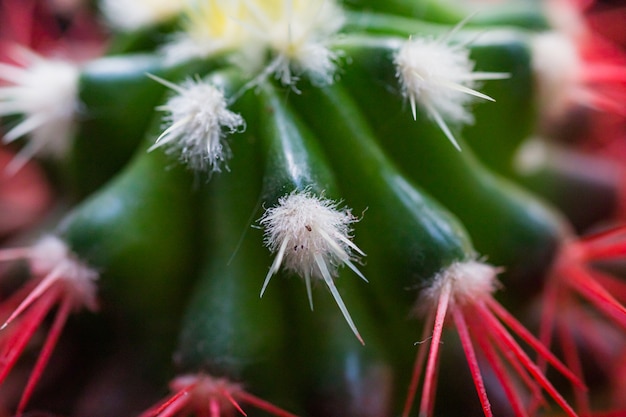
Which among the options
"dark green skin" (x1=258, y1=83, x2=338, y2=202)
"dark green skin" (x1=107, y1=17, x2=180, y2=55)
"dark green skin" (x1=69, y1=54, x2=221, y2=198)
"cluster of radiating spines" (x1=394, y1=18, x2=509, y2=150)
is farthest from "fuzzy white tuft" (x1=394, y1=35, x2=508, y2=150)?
"dark green skin" (x1=107, y1=17, x2=180, y2=55)

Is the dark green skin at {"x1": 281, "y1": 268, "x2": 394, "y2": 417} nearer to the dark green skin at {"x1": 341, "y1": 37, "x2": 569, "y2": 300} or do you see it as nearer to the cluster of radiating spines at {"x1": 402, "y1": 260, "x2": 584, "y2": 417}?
the cluster of radiating spines at {"x1": 402, "y1": 260, "x2": 584, "y2": 417}

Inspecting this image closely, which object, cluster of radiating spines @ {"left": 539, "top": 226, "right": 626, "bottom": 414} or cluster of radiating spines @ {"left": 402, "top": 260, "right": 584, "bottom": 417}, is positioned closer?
cluster of radiating spines @ {"left": 402, "top": 260, "right": 584, "bottom": 417}

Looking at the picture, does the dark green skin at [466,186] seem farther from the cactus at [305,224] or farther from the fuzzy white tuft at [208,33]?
the fuzzy white tuft at [208,33]

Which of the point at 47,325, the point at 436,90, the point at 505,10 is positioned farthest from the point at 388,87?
the point at 47,325

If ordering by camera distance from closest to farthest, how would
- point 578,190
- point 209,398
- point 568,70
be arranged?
point 209,398, point 568,70, point 578,190

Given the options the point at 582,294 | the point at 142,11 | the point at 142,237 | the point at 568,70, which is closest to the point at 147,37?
the point at 142,11

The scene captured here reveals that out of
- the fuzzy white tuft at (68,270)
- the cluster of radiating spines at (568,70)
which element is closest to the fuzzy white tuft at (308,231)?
the fuzzy white tuft at (68,270)

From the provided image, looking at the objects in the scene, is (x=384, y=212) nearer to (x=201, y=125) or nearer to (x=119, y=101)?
(x=201, y=125)

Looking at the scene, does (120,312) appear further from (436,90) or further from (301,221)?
(436,90)
